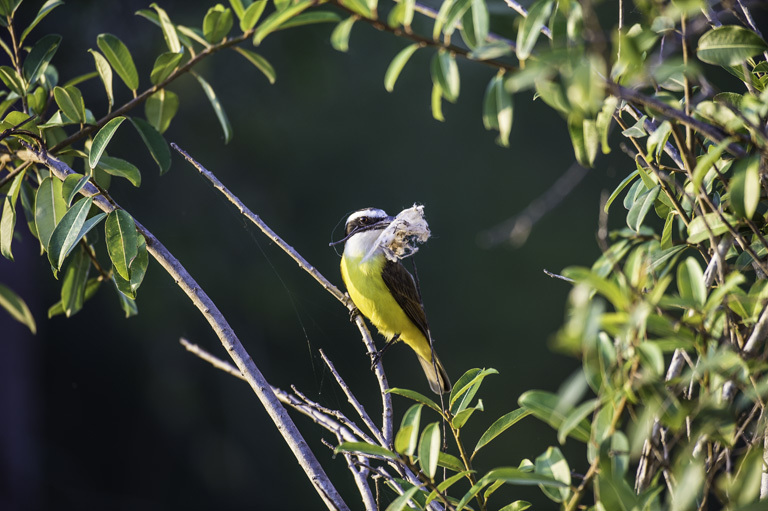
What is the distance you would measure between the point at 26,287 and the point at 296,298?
2224 millimetres

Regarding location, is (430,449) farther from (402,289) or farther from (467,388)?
(402,289)

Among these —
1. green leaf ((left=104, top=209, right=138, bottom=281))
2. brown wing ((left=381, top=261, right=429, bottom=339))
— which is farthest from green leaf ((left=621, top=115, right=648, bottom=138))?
brown wing ((left=381, top=261, right=429, bottom=339))

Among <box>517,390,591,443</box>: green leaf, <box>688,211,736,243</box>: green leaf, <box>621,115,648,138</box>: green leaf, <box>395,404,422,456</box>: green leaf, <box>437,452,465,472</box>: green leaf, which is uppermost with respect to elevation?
<box>621,115,648,138</box>: green leaf

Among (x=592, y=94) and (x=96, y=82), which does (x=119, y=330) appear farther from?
(x=592, y=94)

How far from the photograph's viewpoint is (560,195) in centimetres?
127

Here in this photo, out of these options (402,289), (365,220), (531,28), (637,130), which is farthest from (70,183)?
(365,220)

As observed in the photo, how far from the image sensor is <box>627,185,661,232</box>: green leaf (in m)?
1.26

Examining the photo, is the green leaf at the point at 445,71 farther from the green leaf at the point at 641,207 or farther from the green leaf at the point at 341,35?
the green leaf at the point at 641,207

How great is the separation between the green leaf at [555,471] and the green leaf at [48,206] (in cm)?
112

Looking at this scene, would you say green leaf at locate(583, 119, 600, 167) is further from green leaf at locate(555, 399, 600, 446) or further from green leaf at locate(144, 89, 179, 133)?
green leaf at locate(144, 89, 179, 133)

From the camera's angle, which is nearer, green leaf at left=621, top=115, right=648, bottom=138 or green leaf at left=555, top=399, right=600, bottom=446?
green leaf at left=555, top=399, right=600, bottom=446

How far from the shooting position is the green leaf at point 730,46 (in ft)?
3.14

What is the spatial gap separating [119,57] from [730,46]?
1299 mm

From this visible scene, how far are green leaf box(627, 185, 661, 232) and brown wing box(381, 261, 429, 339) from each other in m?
1.96
